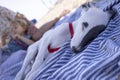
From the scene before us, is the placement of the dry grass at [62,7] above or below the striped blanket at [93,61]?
above

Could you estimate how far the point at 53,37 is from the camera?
1.03 metres

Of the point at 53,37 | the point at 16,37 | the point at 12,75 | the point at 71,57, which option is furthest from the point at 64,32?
the point at 16,37

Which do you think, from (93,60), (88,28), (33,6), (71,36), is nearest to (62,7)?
(33,6)

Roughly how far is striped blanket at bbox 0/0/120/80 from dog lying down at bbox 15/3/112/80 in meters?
0.03

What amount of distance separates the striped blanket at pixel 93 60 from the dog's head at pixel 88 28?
0.02 m

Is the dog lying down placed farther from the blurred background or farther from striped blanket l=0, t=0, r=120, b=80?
the blurred background

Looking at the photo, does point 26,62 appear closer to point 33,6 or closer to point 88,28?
point 88,28

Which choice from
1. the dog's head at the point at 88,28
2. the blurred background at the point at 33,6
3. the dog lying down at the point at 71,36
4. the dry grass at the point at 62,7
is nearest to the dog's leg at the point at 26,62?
the dog lying down at the point at 71,36

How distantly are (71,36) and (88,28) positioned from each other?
0.41 feet

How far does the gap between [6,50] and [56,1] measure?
2.91ft

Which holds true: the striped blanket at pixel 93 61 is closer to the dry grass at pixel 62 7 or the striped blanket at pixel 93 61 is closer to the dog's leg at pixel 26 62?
the dog's leg at pixel 26 62

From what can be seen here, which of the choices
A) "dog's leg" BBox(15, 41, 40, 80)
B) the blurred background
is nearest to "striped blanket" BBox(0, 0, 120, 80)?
Answer: "dog's leg" BBox(15, 41, 40, 80)

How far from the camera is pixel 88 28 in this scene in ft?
2.94

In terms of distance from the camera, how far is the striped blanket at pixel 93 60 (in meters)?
0.70
